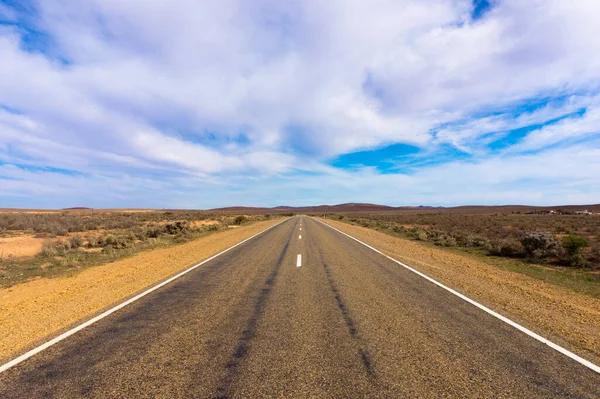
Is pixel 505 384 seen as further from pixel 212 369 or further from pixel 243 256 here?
pixel 243 256

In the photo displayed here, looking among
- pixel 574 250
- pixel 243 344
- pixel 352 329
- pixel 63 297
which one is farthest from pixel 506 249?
pixel 63 297

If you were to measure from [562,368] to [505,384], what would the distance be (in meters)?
0.97

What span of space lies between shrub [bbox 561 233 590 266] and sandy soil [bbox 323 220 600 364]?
413 centimetres

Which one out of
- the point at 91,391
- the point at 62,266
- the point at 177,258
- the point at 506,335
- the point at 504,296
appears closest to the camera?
the point at 91,391

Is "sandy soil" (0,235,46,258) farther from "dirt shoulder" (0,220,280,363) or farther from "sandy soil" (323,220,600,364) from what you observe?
"sandy soil" (323,220,600,364)

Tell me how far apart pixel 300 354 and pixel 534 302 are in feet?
18.3

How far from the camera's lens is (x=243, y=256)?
12.1 m

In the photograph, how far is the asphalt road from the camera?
10.4ft

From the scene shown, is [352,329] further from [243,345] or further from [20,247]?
[20,247]

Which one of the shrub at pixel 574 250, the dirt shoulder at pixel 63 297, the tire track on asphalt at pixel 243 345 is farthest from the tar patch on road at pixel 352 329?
the shrub at pixel 574 250

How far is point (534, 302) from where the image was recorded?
6.42 meters

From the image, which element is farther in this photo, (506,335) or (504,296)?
(504,296)

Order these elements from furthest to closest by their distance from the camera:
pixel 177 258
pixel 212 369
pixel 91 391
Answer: pixel 177 258 → pixel 212 369 → pixel 91 391

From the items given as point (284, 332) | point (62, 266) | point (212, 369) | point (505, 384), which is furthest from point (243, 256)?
point (505, 384)
